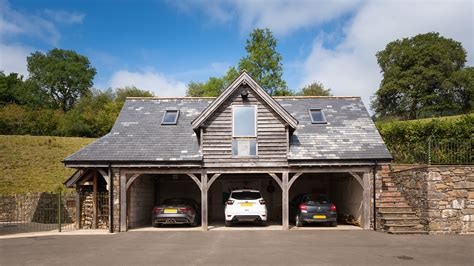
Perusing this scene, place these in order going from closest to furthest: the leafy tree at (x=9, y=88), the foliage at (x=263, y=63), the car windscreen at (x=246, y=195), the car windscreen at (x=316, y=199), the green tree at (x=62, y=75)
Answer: the car windscreen at (x=246, y=195)
the car windscreen at (x=316, y=199)
the foliage at (x=263, y=63)
the leafy tree at (x=9, y=88)
the green tree at (x=62, y=75)

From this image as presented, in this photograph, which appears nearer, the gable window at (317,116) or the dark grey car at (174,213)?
the dark grey car at (174,213)

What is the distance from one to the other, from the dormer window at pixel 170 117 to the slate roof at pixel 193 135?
0.21m

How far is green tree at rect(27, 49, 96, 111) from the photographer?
6378 cm

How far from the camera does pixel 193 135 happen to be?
62.4ft

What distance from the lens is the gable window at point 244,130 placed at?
1759 centimetres

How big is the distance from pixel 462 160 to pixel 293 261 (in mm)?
10958

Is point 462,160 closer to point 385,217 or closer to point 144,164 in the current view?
point 385,217

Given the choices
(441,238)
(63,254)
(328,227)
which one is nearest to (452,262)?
(441,238)

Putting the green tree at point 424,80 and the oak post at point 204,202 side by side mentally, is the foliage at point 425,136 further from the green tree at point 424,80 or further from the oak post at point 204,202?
the green tree at point 424,80

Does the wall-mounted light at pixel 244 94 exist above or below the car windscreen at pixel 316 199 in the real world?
above

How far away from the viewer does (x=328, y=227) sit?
1762cm

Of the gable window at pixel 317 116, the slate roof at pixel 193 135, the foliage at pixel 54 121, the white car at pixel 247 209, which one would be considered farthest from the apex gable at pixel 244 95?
the foliage at pixel 54 121

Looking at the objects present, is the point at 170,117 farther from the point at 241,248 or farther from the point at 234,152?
the point at 241,248

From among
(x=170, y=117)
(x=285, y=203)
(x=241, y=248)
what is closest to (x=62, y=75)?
(x=170, y=117)
